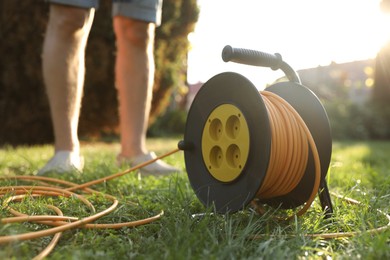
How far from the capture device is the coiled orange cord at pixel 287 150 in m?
1.49

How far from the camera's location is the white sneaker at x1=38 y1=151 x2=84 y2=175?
2471 millimetres

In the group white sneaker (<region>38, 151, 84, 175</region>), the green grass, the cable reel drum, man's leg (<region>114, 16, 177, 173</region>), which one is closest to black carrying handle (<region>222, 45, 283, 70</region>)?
the cable reel drum

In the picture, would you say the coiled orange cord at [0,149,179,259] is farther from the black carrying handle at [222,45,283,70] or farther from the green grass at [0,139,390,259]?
the black carrying handle at [222,45,283,70]

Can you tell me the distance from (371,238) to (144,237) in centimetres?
67

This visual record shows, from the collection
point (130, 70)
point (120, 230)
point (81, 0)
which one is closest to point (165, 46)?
point (130, 70)

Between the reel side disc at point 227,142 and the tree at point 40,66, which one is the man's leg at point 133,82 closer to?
the reel side disc at point 227,142

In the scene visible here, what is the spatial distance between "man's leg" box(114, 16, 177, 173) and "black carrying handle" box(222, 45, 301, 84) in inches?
51.3

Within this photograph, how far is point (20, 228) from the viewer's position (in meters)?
1.33

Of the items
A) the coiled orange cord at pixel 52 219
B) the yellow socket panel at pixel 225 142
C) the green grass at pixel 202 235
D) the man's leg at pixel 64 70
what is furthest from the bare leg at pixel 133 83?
the yellow socket panel at pixel 225 142

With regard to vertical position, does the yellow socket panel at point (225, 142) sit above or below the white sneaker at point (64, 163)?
above

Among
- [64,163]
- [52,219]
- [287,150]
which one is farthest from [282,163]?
[64,163]

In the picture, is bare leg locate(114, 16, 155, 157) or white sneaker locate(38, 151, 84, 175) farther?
bare leg locate(114, 16, 155, 157)

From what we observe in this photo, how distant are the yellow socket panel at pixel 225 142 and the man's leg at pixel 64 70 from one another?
1112mm

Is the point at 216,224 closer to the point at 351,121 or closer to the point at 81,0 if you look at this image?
the point at 81,0
